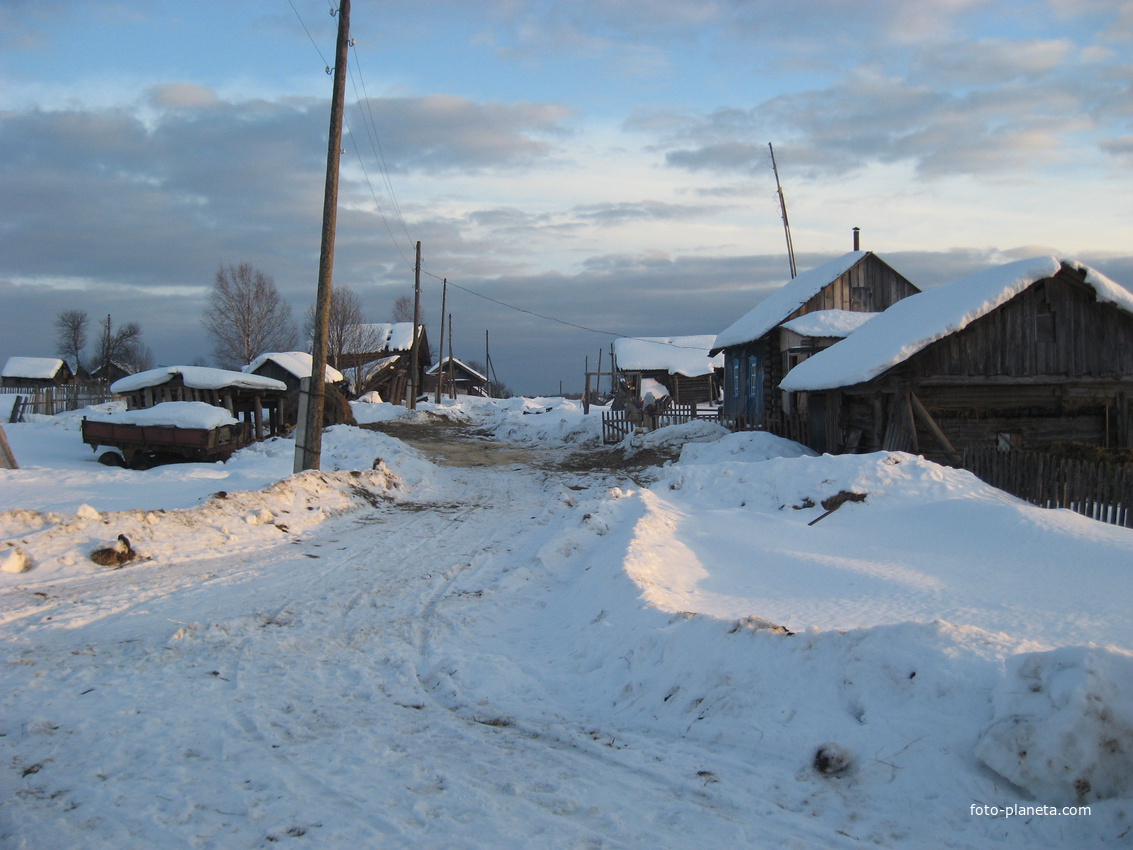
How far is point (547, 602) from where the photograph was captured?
7363 mm

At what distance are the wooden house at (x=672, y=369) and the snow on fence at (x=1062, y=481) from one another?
30681 millimetres

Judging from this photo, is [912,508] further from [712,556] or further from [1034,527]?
[712,556]

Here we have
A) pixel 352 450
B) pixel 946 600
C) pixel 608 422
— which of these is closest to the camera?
pixel 946 600

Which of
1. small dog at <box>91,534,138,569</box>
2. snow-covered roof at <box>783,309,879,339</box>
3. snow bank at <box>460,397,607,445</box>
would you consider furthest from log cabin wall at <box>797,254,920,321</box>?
small dog at <box>91,534,138,569</box>

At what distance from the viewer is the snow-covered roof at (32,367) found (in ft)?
209

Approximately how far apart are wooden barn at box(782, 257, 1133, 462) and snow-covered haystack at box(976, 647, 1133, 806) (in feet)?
35.9

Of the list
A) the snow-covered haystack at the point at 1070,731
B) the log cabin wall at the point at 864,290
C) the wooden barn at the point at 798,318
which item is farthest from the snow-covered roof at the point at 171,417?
the log cabin wall at the point at 864,290

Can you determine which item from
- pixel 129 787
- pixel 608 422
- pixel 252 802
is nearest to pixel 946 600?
pixel 252 802

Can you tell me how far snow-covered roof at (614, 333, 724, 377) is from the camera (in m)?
44.4

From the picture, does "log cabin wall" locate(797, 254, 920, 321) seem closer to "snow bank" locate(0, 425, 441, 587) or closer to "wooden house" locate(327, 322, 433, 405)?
"snow bank" locate(0, 425, 441, 587)

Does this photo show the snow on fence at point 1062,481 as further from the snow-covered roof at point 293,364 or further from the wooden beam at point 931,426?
the snow-covered roof at point 293,364

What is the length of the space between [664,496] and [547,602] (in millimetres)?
5807

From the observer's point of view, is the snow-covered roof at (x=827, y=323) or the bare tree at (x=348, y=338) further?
the bare tree at (x=348, y=338)

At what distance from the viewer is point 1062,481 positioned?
34.5ft
